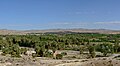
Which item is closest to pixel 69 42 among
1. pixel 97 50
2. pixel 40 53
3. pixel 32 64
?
pixel 97 50

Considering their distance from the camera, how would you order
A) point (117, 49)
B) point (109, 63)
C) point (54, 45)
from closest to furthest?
point (109, 63)
point (117, 49)
point (54, 45)

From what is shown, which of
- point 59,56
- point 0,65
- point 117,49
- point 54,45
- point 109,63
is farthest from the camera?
point 54,45

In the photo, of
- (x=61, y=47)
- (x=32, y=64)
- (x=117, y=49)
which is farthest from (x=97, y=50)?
(x=32, y=64)

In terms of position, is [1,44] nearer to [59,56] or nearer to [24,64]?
[59,56]

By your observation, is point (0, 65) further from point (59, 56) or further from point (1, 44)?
point (1, 44)

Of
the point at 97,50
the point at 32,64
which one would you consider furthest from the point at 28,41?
the point at 32,64

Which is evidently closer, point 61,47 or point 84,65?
point 84,65

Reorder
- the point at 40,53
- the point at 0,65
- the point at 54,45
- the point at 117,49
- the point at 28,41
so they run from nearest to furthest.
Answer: the point at 0,65
the point at 40,53
the point at 117,49
the point at 54,45
the point at 28,41

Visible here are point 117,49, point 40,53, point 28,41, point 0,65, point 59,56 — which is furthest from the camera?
point 28,41

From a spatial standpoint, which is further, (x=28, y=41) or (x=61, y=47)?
(x=28, y=41)
